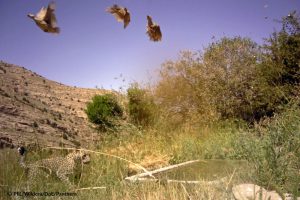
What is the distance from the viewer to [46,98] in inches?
1748

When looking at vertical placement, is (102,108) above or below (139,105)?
above

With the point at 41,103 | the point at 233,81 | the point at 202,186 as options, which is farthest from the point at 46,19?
the point at 41,103

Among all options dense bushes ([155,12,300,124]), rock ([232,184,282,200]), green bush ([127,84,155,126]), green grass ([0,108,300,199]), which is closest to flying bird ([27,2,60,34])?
green grass ([0,108,300,199])

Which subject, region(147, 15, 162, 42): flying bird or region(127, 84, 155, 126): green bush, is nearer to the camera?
region(147, 15, 162, 42): flying bird

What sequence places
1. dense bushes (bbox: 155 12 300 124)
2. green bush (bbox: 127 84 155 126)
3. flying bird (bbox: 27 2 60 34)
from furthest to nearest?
green bush (bbox: 127 84 155 126) → dense bushes (bbox: 155 12 300 124) → flying bird (bbox: 27 2 60 34)

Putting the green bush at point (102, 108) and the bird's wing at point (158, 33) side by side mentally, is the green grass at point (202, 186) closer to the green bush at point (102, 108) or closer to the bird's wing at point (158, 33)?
the bird's wing at point (158, 33)

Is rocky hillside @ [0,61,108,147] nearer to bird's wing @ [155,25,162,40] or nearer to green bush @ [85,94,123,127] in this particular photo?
green bush @ [85,94,123,127]

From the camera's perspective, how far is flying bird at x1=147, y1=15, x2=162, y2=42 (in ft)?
5.63

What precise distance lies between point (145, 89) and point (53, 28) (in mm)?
15652

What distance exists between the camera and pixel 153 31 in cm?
175

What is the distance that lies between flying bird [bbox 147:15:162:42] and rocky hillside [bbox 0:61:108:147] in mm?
19350

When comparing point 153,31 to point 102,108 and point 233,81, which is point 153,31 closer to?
point 233,81

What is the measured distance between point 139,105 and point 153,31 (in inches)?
580

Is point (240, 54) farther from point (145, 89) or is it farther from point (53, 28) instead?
point (53, 28)
